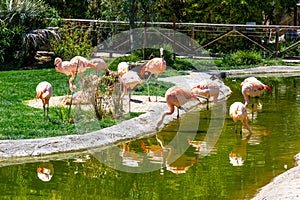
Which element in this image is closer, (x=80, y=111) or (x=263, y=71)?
(x=80, y=111)

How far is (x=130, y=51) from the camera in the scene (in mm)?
20312

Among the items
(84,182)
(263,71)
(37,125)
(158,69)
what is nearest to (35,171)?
(84,182)

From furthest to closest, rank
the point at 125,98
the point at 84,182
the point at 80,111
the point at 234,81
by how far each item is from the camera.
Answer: the point at 234,81 < the point at 125,98 < the point at 80,111 < the point at 84,182

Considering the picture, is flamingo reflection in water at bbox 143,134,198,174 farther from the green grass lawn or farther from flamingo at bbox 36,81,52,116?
flamingo at bbox 36,81,52,116

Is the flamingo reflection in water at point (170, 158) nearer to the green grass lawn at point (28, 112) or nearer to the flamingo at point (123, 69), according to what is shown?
the green grass lawn at point (28, 112)

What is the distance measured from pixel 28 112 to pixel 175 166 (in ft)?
11.1

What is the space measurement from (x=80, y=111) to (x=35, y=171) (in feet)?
9.39

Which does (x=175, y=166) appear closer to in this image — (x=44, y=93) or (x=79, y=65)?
(x=44, y=93)

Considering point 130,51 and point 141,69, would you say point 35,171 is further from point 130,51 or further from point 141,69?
point 130,51

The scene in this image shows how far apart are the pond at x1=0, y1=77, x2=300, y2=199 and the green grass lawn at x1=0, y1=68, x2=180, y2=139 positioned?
882mm

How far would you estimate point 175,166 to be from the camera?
8.30m

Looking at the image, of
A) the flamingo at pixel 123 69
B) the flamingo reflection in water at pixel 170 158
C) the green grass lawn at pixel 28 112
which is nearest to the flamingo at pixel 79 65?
the flamingo at pixel 123 69

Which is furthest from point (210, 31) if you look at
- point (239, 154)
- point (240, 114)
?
point (239, 154)

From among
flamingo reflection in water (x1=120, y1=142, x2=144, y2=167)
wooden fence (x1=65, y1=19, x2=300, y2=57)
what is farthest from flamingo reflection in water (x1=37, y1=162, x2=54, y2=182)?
wooden fence (x1=65, y1=19, x2=300, y2=57)
